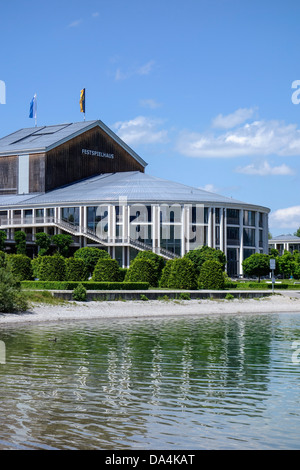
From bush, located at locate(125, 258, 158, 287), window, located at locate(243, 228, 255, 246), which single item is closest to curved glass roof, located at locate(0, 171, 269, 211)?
window, located at locate(243, 228, 255, 246)

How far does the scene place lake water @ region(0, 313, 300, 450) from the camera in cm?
1127

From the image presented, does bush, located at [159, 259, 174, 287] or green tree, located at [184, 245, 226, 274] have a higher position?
green tree, located at [184, 245, 226, 274]

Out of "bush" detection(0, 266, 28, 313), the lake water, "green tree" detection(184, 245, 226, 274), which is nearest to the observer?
the lake water

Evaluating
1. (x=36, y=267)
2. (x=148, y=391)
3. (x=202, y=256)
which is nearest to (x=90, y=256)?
(x=36, y=267)

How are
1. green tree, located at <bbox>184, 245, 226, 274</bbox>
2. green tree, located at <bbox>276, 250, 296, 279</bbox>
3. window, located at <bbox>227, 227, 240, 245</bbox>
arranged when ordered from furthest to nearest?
green tree, located at <bbox>276, 250, 296, 279</bbox> < window, located at <bbox>227, 227, 240, 245</bbox> < green tree, located at <bbox>184, 245, 226, 274</bbox>

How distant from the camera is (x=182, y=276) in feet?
180

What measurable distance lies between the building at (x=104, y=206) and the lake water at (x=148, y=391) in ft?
179

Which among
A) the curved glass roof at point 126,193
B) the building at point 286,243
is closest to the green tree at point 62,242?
the curved glass roof at point 126,193

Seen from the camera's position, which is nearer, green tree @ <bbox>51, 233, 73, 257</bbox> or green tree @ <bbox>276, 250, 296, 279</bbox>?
green tree @ <bbox>51, 233, 73, 257</bbox>

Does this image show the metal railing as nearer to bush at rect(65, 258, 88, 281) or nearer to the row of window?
the row of window

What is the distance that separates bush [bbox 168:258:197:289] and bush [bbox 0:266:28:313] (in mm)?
19917

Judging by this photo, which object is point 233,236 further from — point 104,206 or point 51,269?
point 51,269

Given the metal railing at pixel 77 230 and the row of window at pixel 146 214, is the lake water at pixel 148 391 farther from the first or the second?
the row of window at pixel 146 214
